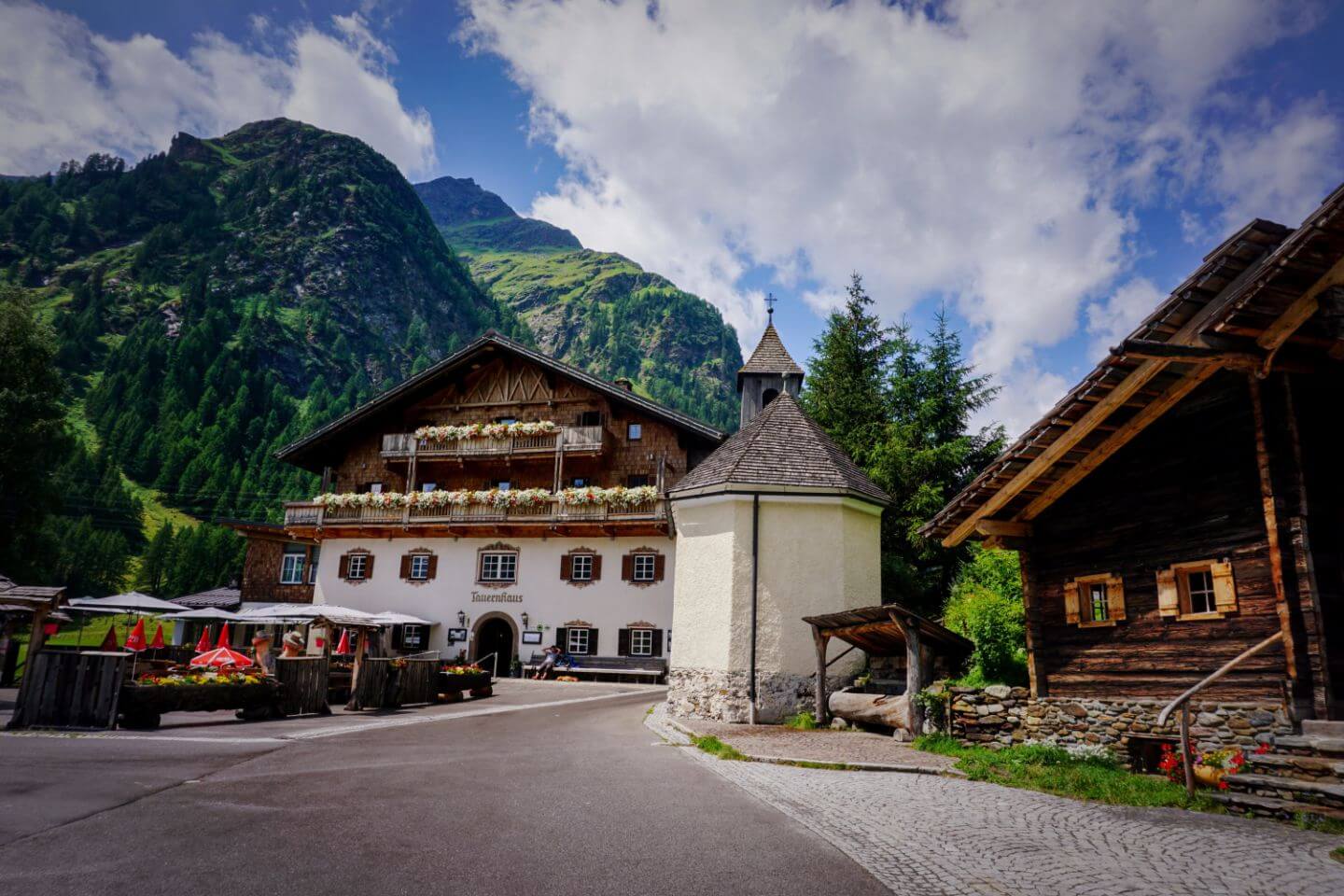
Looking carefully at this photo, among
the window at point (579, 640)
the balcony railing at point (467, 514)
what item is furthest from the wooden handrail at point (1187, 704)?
the window at point (579, 640)

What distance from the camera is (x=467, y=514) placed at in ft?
106

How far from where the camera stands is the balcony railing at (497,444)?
3259 cm

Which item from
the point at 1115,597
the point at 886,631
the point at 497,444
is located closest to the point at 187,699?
the point at 886,631

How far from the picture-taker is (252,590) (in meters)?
35.8

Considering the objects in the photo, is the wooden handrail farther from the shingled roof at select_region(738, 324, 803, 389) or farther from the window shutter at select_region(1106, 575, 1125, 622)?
the shingled roof at select_region(738, 324, 803, 389)

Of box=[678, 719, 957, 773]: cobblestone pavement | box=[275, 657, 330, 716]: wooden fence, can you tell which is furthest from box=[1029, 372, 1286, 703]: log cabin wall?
box=[275, 657, 330, 716]: wooden fence

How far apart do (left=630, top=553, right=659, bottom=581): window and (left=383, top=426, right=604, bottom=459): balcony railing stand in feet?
15.7

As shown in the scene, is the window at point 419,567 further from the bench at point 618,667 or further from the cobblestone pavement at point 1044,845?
the cobblestone pavement at point 1044,845

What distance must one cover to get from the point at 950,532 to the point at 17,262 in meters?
138

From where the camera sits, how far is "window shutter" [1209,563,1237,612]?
31.0ft

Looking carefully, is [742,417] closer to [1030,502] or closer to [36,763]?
[1030,502]

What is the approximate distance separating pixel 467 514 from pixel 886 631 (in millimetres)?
21287

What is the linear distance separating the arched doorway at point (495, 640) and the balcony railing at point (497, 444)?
687 cm

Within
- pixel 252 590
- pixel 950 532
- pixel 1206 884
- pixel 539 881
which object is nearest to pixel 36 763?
pixel 539 881
